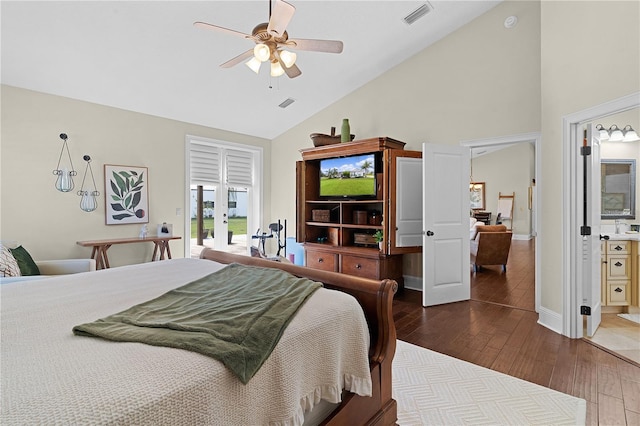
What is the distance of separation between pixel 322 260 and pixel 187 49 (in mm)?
3332

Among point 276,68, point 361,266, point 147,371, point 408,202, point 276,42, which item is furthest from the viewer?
point 361,266

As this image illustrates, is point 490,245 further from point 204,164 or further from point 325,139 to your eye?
point 204,164

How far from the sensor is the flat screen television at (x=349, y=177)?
452 cm

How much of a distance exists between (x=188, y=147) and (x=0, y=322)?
4341 millimetres

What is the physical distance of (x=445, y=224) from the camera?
405 centimetres

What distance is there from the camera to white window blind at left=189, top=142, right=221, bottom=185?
544cm

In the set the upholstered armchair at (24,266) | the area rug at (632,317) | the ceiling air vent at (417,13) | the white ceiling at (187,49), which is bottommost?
the area rug at (632,317)

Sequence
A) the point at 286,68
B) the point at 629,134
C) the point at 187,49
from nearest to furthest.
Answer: the point at 286,68, the point at 187,49, the point at 629,134

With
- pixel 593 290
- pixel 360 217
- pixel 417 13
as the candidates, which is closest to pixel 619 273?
pixel 593 290

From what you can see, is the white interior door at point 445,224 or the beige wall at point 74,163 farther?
the white interior door at point 445,224

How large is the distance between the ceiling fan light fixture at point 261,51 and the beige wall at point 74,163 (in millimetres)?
3098

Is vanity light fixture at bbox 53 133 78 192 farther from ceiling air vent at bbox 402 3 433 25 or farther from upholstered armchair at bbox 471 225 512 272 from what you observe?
Result: upholstered armchair at bbox 471 225 512 272

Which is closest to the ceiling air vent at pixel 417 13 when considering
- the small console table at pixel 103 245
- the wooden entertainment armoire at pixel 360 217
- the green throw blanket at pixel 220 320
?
the wooden entertainment armoire at pixel 360 217

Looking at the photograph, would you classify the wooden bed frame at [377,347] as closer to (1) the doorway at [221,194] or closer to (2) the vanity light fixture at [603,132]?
(2) the vanity light fixture at [603,132]
